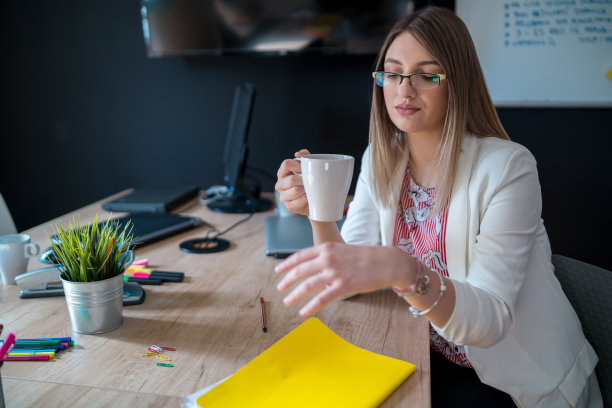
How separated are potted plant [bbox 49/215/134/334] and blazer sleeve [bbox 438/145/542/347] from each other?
59cm

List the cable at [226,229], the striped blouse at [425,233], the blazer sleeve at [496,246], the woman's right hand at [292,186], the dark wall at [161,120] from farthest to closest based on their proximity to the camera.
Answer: the dark wall at [161,120] → the cable at [226,229] → the striped blouse at [425,233] → the woman's right hand at [292,186] → the blazer sleeve at [496,246]

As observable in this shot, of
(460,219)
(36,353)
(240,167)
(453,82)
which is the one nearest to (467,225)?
(460,219)

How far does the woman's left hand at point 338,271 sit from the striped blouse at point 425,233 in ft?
1.53

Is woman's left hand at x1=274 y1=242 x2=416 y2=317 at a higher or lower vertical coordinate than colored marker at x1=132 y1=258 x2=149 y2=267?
higher

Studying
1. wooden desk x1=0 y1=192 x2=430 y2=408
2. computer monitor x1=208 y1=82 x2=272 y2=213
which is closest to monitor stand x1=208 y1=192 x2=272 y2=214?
computer monitor x1=208 y1=82 x2=272 y2=213

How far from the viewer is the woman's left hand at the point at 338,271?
683mm

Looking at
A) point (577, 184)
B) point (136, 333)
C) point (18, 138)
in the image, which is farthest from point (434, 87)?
point (18, 138)

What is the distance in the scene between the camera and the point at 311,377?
802 mm

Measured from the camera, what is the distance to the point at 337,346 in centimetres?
90

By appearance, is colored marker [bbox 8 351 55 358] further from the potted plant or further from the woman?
the woman

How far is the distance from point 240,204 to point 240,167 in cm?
17

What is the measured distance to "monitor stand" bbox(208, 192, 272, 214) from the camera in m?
1.87

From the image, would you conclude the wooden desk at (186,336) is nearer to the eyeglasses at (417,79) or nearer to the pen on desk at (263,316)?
the pen on desk at (263,316)

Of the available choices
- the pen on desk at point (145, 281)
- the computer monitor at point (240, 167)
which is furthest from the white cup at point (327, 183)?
the computer monitor at point (240, 167)
